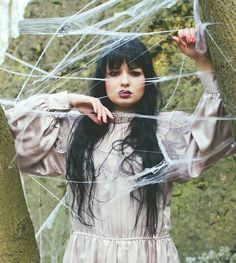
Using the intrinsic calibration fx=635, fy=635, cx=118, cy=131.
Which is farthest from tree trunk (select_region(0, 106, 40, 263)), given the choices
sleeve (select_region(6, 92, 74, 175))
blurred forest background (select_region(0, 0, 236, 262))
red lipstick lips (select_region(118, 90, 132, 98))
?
blurred forest background (select_region(0, 0, 236, 262))

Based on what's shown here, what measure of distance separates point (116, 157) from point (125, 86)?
168 millimetres

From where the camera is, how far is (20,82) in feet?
9.11

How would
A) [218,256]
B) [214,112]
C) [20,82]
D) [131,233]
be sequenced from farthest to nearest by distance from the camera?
[20,82]
[218,256]
[131,233]
[214,112]

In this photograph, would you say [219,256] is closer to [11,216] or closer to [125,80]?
[125,80]

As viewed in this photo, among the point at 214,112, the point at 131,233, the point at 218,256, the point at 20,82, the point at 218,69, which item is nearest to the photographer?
the point at 218,69

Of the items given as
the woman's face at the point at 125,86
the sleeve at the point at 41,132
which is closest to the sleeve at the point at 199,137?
the woman's face at the point at 125,86

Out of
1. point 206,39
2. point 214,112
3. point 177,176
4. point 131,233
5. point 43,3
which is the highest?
point 43,3

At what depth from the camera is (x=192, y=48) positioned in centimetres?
123

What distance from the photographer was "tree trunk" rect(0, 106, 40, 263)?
3.88 ft

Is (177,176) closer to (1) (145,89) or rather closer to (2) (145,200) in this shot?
(2) (145,200)

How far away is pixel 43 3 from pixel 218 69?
1.88 metres

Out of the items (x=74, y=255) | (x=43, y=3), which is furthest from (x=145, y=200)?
(x=43, y=3)

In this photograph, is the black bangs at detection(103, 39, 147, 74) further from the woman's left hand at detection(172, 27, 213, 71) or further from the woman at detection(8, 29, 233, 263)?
the woman's left hand at detection(172, 27, 213, 71)

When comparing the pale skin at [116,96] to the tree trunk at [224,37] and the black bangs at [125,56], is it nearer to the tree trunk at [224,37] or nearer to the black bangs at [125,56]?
the black bangs at [125,56]
